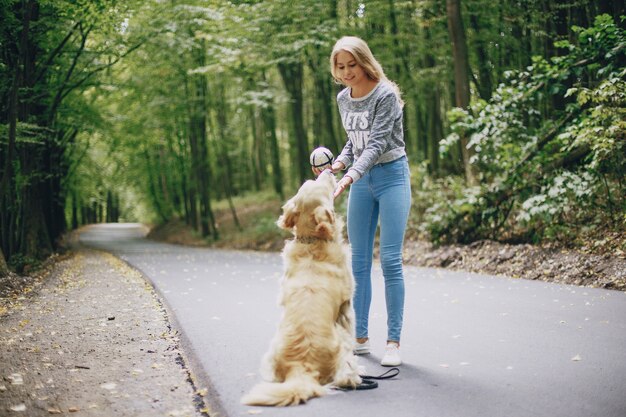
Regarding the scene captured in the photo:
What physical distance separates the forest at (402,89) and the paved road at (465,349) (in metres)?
2.55

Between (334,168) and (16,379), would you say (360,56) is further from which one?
(16,379)

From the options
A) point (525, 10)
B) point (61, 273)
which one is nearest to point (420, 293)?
point (61, 273)

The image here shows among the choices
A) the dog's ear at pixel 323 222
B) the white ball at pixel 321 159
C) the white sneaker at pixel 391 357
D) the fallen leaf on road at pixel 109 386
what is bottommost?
the white sneaker at pixel 391 357

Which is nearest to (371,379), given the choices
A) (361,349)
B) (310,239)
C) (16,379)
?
(361,349)

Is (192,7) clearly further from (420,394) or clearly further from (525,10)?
(420,394)

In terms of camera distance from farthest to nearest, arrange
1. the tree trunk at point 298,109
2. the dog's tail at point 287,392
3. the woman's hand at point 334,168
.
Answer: the tree trunk at point 298,109
the woman's hand at point 334,168
the dog's tail at point 287,392

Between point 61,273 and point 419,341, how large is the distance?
9346 mm

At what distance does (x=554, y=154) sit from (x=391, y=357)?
24.3 feet

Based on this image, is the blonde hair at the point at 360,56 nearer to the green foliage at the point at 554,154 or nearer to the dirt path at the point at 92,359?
the dirt path at the point at 92,359

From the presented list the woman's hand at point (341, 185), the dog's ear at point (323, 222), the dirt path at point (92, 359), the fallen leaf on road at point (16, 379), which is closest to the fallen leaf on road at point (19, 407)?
the dirt path at point (92, 359)

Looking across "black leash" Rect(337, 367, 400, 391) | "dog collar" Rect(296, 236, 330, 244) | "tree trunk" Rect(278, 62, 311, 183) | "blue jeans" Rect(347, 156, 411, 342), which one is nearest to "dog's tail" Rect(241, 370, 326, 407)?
"black leash" Rect(337, 367, 400, 391)

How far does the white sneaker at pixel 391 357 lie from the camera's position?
4305mm

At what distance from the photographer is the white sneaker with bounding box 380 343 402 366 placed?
4.30m

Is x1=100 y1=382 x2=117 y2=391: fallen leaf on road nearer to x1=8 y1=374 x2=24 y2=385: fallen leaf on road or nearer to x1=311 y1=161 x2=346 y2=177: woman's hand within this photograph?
x1=8 y1=374 x2=24 y2=385: fallen leaf on road
